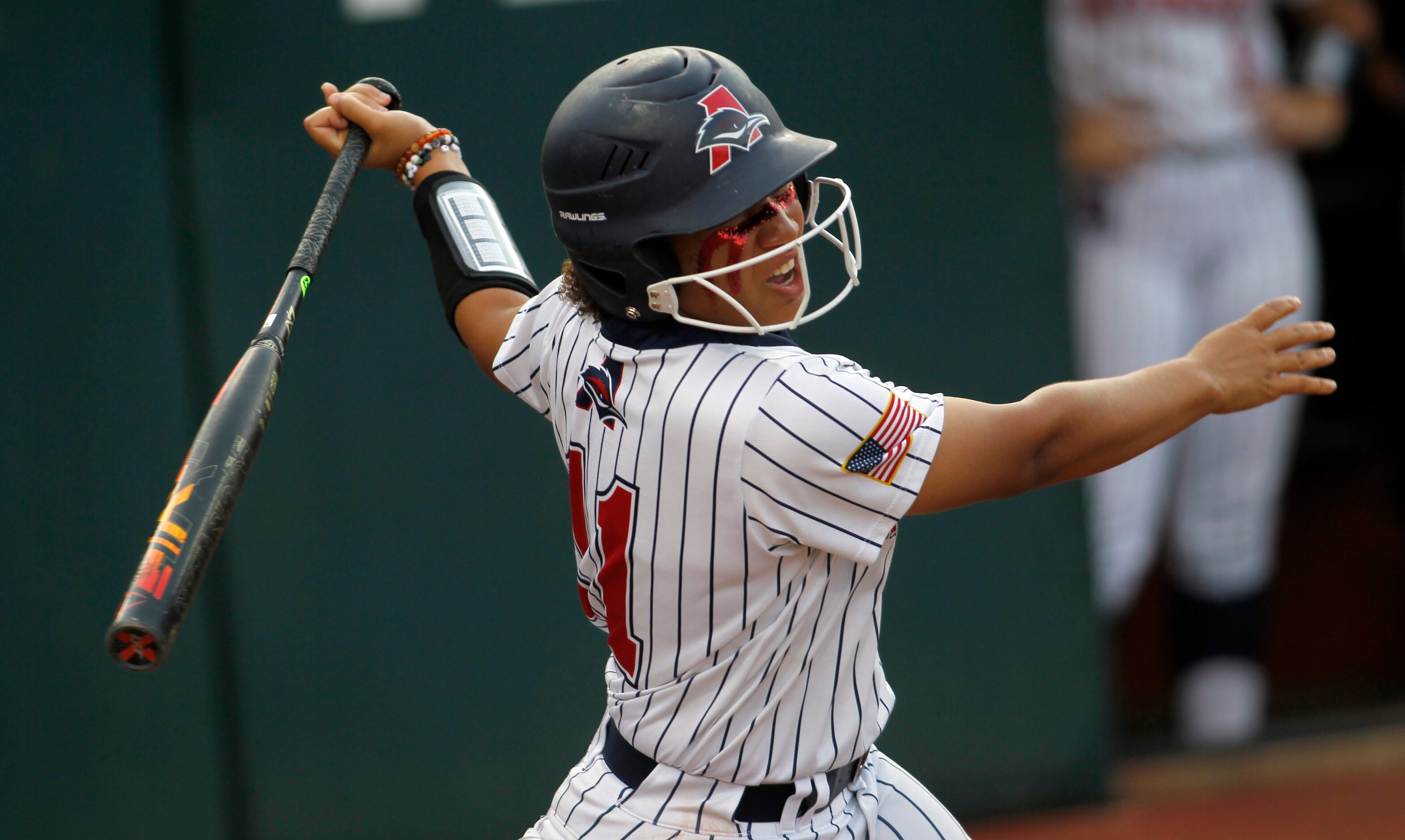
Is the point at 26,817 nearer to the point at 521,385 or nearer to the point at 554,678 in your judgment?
the point at 554,678

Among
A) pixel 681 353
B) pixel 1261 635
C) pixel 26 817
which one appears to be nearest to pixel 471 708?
pixel 26 817

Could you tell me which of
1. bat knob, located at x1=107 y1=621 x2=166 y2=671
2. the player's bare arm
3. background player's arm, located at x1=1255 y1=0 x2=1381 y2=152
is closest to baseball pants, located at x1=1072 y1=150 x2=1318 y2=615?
background player's arm, located at x1=1255 y1=0 x2=1381 y2=152

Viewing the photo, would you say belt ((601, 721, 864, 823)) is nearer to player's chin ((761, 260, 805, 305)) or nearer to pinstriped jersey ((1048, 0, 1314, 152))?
player's chin ((761, 260, 805, 305))

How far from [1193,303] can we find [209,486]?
3397mm

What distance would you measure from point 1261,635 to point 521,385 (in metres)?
3.13

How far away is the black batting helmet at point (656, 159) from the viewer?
1.76m

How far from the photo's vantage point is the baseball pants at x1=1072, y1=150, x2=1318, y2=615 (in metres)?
4.19

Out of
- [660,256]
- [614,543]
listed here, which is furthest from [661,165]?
[614,543]

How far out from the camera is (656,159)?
1765 mm

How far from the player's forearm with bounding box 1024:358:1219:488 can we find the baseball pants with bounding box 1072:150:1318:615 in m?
2.34

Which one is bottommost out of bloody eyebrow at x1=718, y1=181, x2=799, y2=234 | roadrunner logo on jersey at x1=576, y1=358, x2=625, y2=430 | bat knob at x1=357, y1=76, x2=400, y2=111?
roadrunner logo on jersey at x1=576, y1=358, x2=625, y2=430

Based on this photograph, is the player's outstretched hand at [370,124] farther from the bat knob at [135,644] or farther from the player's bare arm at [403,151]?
the bat knob at [135,644]

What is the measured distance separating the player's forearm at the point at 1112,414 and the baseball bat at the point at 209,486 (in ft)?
3.35

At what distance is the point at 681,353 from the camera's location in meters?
1.78
